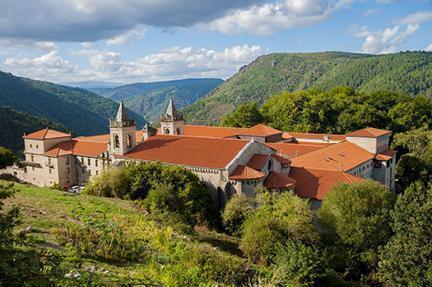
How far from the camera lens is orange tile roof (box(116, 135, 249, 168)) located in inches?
1443

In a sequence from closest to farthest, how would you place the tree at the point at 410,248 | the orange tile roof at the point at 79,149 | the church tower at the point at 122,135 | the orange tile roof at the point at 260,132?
the tree at the point at 410,248
the church tower at the point at 122,135
the orange tile roof at the point at 79,149
the orange tile roof at the point at 260,132

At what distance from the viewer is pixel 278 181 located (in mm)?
35438

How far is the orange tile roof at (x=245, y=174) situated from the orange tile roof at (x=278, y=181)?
3.80ft

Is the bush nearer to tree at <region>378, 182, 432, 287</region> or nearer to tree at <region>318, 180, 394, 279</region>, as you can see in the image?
tree at <region>318, 180, 394, 279</region>

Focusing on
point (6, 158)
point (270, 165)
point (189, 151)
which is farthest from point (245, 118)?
point (6, 158)

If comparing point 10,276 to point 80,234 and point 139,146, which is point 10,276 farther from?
point 139,146

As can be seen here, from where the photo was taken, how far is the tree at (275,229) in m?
23.4

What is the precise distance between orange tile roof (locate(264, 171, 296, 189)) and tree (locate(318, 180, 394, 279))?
6.09m

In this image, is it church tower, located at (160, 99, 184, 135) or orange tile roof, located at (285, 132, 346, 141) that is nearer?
church tower, located at (160, 99, 184, 135)

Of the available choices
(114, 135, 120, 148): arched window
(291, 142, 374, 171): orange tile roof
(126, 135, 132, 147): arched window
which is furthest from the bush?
(114, 135, 120, 148): arched window

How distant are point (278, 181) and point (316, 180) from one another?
15.7 ft

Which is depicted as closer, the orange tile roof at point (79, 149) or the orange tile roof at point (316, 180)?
the orange tile roof at point (316, 180)

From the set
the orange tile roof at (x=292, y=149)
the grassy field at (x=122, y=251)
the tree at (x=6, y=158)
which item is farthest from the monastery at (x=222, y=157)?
the grassy field at (x=122, y=251)

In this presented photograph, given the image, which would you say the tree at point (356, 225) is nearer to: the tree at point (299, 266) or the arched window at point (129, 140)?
the tree at point (299, 266)
